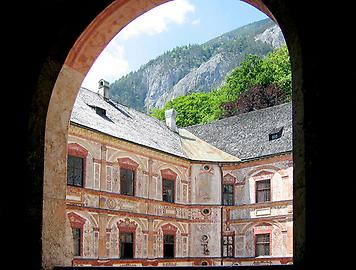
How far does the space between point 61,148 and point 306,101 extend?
1.65m

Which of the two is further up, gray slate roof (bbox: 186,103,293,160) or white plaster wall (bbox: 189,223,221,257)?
gray slate roof (bbox: 186,103,293,160)

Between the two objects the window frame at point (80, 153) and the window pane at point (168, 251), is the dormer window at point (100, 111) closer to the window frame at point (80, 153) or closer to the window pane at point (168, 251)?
the window frame at point (80, 153)

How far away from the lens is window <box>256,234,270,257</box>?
21691 mm

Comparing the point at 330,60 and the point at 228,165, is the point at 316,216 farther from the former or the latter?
the point at 228,165

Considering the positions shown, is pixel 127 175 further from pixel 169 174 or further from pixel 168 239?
pixel 168 239

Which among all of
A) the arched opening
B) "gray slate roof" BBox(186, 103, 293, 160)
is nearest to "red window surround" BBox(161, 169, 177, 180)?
"gray slate roof" BBox(186, 103, 293, 160)

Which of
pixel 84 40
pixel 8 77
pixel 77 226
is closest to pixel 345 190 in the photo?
pixel 84 40

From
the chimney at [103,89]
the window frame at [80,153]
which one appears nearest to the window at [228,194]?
the chimney at [103,89]

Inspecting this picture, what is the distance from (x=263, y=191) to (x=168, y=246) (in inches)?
183

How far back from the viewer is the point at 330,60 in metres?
2.13

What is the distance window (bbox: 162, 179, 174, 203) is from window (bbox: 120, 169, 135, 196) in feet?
6.46

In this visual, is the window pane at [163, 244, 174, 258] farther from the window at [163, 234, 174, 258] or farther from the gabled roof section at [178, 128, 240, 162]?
the gabled roof section at [178, 128, 240, 162]

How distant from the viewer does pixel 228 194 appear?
76.9 ft

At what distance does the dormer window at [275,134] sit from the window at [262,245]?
430cm
